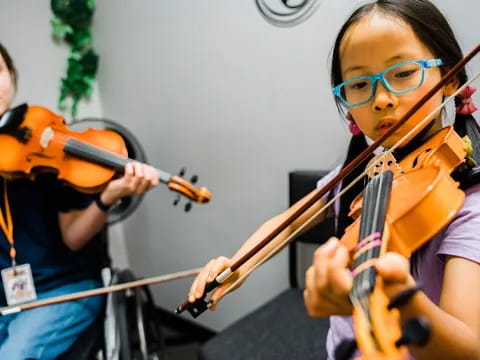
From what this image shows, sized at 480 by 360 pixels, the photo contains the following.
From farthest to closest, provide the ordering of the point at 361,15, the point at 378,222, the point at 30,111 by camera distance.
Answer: the point at 30,111 < the point at 361,15 < the point at 378,222

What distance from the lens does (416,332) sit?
A: 0.29 meters

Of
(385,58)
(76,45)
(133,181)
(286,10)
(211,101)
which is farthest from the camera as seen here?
(76,45)

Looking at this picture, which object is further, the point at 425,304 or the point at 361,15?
the point at 361,15

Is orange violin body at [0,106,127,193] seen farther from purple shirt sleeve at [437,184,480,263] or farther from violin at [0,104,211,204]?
purple shirt sleeve at [437,184,480,263]

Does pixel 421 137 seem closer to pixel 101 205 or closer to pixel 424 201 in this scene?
pixel 424 201

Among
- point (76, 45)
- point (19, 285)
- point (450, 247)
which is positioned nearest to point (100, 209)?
point (19, 285)

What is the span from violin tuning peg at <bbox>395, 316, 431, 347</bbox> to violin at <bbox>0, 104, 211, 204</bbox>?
81 cm

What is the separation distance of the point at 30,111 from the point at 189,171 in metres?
0.66

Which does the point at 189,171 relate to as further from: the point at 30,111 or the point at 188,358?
the point at 188,358

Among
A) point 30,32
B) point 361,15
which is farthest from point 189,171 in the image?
point 361,15

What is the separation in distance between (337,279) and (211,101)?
1.15 m

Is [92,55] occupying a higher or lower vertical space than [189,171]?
higher

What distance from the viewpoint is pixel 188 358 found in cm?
166

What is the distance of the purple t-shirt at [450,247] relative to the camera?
46cm
